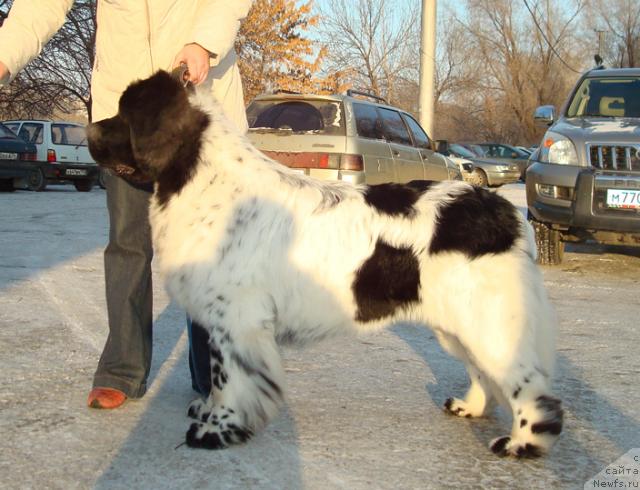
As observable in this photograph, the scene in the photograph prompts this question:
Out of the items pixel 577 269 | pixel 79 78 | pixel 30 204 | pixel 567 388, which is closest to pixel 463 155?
pixel 79 78

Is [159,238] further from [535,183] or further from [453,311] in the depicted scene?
[535,183]

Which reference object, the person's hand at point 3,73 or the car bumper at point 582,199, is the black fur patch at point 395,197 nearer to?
the person's hand at point 3,73

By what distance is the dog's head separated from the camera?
3090 millimetres

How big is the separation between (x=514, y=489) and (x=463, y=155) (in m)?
27.9

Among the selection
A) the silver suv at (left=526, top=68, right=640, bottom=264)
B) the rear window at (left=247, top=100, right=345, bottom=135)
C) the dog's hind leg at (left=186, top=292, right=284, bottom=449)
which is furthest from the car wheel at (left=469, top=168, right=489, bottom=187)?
the dog's hind leg at (left=186, top=292, right=284, bottom=449)

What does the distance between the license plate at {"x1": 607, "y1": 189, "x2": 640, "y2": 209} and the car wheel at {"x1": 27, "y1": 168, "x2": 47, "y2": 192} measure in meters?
14.8

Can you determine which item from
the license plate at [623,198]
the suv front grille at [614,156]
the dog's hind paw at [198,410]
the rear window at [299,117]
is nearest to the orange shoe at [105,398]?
the dog's hind paw at [198,410]

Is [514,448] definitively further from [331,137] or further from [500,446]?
[331,137]

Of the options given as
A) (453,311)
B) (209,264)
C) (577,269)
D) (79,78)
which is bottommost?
(577,269)

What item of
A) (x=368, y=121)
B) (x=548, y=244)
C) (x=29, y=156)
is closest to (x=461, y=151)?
(x=29, y=156)

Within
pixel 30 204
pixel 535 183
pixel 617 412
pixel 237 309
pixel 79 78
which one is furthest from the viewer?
pixel 79 78

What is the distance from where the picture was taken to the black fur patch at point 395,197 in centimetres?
314

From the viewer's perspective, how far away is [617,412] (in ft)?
11.5

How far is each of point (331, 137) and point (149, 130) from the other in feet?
20.6
